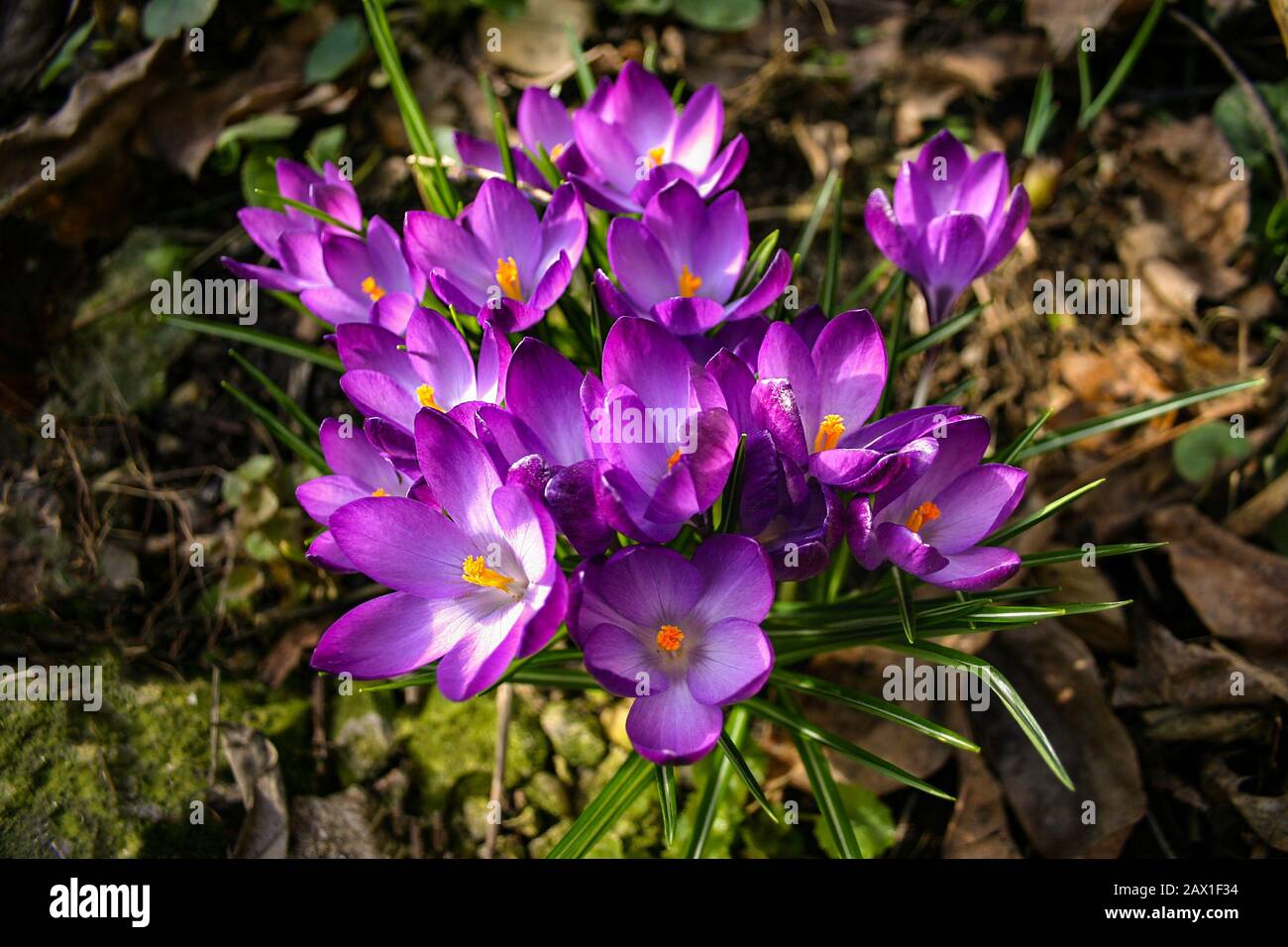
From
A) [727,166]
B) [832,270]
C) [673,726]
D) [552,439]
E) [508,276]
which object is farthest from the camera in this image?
[832,270]

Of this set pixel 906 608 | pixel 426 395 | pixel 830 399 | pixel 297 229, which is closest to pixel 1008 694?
pixel 906 608

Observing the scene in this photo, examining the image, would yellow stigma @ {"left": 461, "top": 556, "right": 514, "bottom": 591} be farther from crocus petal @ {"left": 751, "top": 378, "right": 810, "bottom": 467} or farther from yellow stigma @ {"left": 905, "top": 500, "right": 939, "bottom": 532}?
yellow stigma @ {"left": 905, "top": 500, "right": 939, "bottom": 532}

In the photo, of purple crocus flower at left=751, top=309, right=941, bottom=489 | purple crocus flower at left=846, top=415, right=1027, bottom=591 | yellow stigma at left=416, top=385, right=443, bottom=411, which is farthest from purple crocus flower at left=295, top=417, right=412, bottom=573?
purple crocus flower at left=846, top=415, right=1027, bottom=591

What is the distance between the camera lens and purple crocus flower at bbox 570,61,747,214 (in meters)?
1.61

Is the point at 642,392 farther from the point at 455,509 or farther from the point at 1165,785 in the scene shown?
the point at 1165,785

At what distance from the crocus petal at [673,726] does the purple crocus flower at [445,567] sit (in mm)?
198

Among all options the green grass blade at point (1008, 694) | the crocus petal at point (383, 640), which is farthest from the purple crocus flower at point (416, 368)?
the green grass blade at point (1008, 694)

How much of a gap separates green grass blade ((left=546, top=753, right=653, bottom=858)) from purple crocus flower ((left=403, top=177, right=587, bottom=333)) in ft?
2.60

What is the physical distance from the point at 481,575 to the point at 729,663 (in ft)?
1.12

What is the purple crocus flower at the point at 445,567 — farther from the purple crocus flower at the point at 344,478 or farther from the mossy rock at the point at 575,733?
the mossy rock at the point at 575,733

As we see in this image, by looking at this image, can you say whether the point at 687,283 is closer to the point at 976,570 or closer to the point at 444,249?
the point at 444,249

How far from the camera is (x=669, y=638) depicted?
1186mm

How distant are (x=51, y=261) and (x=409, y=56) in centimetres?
116

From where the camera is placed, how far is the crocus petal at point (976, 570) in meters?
1.24
